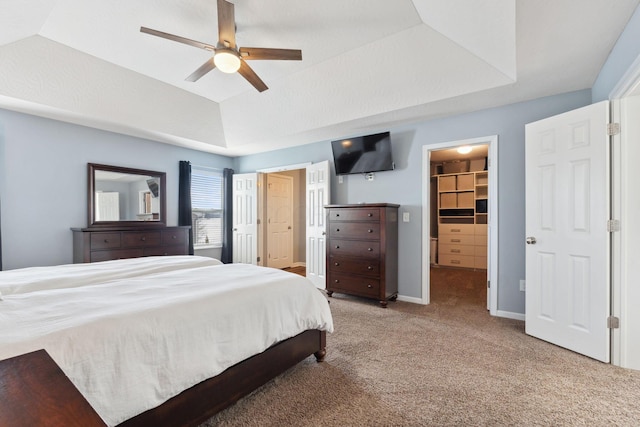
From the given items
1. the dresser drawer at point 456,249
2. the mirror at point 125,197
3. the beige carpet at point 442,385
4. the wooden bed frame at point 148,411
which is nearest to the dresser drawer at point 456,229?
the dresser drawer at point 456,249

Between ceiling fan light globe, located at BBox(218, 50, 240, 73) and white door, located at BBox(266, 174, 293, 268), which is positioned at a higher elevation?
ceiling fan light globe, located at BBox(218, 50, 240, 73)

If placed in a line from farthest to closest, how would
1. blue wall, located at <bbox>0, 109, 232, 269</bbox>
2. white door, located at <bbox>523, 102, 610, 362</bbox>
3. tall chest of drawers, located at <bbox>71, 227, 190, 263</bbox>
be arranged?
tall chest of drawers, located at <bbox>71, 227, 190, 263</bbox>, blue wall, located at <bbox>0, 109, 232, 269</bbox>, white door, located at <bbox>523, 102, 610, 362</bbox>

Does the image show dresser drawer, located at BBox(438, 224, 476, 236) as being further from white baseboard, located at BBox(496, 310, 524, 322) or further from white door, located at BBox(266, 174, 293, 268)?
white door, located at BBox(266, 174, 293, 268)

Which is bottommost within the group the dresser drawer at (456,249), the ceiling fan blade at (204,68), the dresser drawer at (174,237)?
the dresser drawer at (456,249)

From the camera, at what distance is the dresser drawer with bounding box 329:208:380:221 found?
12.3ft

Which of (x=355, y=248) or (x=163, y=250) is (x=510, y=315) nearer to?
(x=355, y=248)

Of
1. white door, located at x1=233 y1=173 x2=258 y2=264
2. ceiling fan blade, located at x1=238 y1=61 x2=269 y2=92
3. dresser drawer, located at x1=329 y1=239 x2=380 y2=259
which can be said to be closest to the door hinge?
dresser drawer, located at x1=329 y1=239 x2=380 y2=259

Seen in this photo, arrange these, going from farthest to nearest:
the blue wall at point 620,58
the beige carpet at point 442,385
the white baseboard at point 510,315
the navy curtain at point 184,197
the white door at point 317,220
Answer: the navy curtain at point 184,197, the white door at point 317,220, the white baseboard at point 510,315, the blue wall at point 620,58, the beige carpet at point 442,385

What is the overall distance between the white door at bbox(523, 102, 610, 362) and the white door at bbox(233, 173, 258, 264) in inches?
169

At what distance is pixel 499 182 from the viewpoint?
339 centimetres

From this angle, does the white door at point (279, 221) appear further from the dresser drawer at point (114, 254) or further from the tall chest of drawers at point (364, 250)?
the dresser drawer at point (114, 254)

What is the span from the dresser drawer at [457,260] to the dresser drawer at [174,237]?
5237 millimetres

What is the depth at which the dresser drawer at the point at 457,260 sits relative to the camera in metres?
6.19

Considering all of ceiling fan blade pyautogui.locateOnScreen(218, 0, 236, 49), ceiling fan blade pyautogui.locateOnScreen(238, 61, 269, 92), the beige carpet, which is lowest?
the beige carpet
